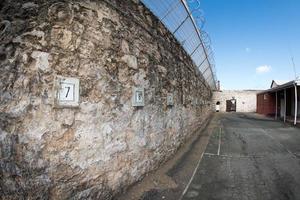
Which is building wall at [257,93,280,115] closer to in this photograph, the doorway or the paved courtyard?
the doorway

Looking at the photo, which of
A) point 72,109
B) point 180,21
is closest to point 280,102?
A: point 180,21

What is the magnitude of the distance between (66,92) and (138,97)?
1309 mm

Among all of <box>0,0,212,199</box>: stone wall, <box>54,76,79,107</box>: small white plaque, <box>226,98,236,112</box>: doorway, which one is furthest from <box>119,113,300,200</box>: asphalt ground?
<box>226,98,236,112</box>: doorway

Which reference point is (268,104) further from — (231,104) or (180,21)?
(180,21)

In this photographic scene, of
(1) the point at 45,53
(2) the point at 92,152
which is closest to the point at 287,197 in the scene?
(2) the point at 92,152

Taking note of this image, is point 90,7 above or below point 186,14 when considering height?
below

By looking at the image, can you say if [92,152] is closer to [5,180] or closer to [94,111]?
[94,111]

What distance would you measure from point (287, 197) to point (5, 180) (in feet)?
12.0

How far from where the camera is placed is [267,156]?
18.4 ft

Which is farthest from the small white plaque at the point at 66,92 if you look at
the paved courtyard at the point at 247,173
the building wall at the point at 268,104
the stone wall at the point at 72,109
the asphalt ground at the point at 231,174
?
the building wall at the point at 268,104

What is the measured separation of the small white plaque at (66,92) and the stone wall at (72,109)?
6 centimetres

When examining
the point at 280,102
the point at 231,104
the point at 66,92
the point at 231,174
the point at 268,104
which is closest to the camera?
the point at 66,92

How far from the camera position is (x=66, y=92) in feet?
8.23

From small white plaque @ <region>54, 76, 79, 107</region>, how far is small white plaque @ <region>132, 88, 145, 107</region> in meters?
1.07
